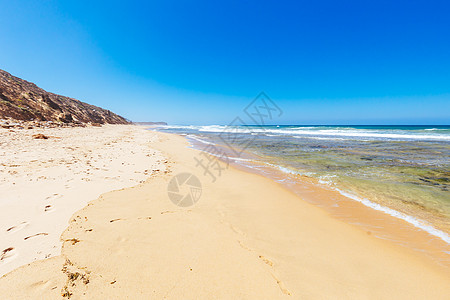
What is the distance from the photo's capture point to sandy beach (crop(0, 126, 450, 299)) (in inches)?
75.6

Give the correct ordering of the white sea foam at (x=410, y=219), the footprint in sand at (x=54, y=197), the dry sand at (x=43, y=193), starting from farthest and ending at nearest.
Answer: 1. the footprint in sand at (x=54, y=197)
2. the white sea foam at (x=410, y=219)
3. the dry sand at (x=43, y=193)

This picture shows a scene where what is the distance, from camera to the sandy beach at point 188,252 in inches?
75.6

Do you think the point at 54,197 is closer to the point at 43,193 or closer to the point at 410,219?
the point at 43,193

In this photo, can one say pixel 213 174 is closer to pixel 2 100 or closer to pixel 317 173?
pixel 317 173

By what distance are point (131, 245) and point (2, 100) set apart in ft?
100

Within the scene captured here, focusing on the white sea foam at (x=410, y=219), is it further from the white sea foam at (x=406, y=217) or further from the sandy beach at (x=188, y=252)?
the sandy beach at (x=188, y=252)

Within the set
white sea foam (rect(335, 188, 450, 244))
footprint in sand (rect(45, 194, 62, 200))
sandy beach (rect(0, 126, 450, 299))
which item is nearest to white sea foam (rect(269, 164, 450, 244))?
white sea foam (rect(335, 188, 450, 244))

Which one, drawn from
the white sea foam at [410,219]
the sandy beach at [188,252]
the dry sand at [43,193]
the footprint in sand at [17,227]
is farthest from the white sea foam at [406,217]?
the footprint in sand at [17,227]

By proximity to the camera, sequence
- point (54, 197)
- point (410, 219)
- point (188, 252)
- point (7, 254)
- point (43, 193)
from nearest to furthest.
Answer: point (7, 254)
point (188, 252)
point (54, 197)
point (43, 193)
point (410, 219)

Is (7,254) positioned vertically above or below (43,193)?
below

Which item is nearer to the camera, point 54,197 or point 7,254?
point 7,254

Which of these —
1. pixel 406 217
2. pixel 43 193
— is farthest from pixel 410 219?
pixel 43 193

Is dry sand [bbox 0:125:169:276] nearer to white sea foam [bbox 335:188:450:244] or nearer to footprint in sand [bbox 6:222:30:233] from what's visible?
footprint in sand [bbox 6:222:30:233]

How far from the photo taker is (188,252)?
252cm
